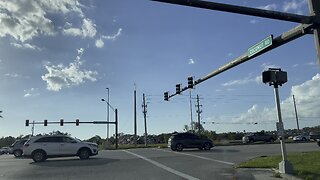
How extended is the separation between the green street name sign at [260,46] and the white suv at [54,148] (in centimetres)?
1390

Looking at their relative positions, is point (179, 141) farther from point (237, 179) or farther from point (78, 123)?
point (78, 123)

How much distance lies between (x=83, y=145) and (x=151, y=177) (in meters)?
12.7

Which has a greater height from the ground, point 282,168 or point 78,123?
point 78,123

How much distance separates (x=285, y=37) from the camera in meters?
14.1

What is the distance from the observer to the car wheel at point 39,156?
25.5 metres

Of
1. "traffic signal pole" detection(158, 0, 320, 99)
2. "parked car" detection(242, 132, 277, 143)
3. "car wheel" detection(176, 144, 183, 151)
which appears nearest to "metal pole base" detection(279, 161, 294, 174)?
"traffic signal pole" detection(158, 0, 320, 99)

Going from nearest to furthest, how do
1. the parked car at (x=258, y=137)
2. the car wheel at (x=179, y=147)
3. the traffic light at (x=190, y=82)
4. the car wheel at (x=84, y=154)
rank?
the car wheel at (x=84, y=154), the traffic light at (x=190, y=82), the car wheel at (x=179, y=147), the parked car at (x=258, y=137)

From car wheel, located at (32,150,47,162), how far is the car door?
111cm

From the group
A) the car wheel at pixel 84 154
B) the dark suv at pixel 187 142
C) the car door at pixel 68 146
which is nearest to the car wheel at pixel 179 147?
the dark suv at pixel 187 142

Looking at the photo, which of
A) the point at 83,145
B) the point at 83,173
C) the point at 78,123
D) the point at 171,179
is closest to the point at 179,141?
the point at 83,145

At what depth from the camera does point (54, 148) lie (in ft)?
85.1

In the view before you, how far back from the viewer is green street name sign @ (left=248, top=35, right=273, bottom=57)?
15.2 meters

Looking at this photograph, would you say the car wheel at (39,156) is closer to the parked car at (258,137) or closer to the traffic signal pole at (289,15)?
the traffic signal pole at (289,15)

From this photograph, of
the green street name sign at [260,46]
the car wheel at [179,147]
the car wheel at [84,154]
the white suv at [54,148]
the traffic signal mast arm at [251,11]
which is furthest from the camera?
the car wheel at [179,147]
